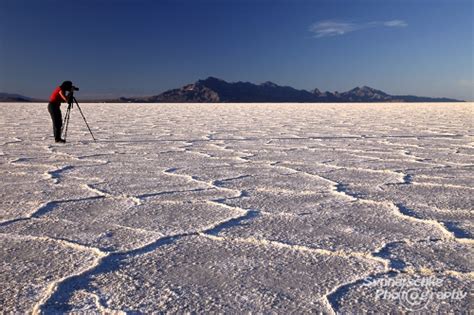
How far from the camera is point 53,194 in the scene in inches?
122

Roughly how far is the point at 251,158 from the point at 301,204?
2.07m

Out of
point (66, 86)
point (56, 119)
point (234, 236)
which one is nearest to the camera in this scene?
point (234, 236)

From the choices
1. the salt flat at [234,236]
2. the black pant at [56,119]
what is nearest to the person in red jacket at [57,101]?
the black pant at [56,119]

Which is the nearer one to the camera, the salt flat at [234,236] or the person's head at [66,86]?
the salt flat at [234,236]

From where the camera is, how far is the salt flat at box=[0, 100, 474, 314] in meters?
1.58

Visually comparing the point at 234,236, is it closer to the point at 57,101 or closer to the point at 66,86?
the point at 66,86

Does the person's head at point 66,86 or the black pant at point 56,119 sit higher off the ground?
the person's head at point 66,86

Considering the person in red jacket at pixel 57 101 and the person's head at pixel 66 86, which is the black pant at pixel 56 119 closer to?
the person in red jacket at pixel 57 101

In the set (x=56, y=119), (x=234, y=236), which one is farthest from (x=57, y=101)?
(x=234, y=236)

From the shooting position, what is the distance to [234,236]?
219 centimetres

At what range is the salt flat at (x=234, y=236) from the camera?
1.58m

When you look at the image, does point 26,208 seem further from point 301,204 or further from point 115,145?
point 115,145

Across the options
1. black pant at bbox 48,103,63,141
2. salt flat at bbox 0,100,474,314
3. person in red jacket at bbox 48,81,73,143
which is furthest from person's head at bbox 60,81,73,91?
salt flat at bbox 0,100,474,314

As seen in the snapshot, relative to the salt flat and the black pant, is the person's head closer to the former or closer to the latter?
the black pant
